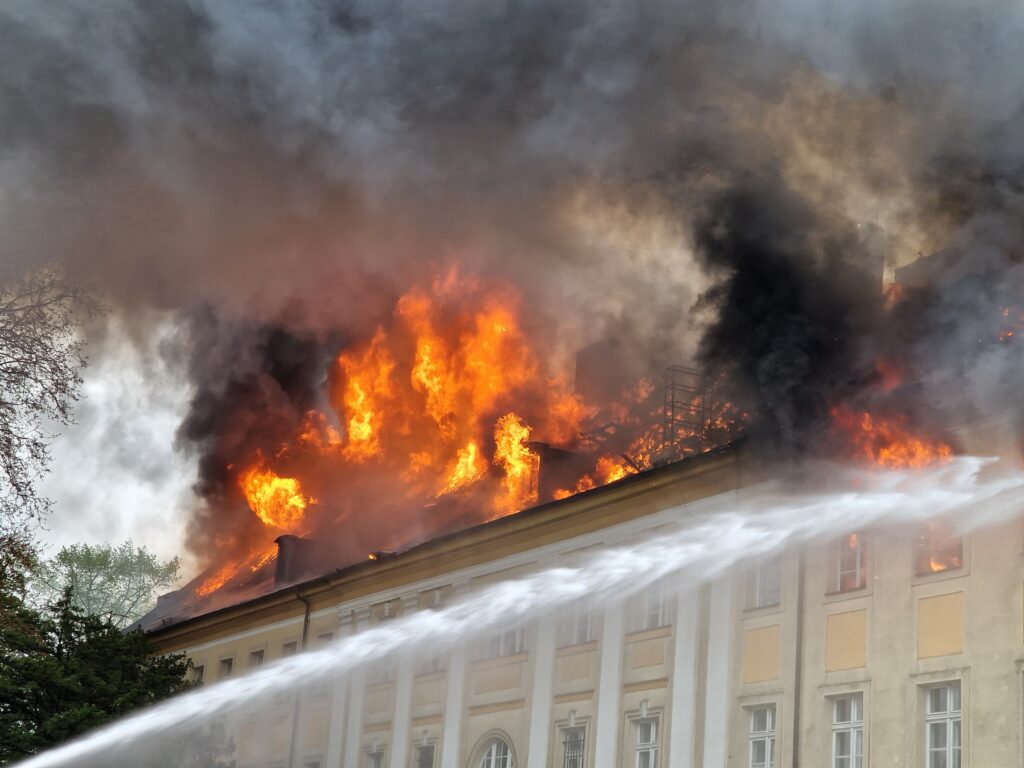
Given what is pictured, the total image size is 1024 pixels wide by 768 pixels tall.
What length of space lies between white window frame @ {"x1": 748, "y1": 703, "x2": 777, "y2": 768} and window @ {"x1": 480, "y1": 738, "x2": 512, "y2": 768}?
28.7 feet

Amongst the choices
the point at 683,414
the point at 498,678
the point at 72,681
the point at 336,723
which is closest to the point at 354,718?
the point at 336,723

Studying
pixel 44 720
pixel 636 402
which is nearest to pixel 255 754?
pixel 44 720

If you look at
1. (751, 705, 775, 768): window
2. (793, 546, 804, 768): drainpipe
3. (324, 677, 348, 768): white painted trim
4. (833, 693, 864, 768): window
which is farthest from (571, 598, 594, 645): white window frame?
(324, 677, 348, 768): white painted trim

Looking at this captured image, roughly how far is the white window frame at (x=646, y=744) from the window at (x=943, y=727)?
762cm

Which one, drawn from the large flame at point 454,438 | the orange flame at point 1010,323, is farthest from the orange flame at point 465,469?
the orange flame at point 1010,323

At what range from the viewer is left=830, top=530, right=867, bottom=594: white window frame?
100 ft

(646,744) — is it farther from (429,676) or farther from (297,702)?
(297,702)

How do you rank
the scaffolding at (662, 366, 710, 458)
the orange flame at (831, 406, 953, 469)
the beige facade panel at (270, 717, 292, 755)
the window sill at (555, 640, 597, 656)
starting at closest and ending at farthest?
the orange flame at (831, 406, 953, 469)
the window sill at (555, 640, 597, 656)
the scaffolding at (662, 366, 710, 458)
the beige facade panel at (270, 717, 292, 755)

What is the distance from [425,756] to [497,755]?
3701 mm

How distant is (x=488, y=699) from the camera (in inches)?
1603

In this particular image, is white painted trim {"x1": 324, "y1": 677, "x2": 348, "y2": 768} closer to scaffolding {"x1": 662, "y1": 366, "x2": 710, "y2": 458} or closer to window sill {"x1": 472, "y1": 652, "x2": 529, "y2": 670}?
window sill {"x1": 472, "y1": 652, "x2": 529, "y2": 670}

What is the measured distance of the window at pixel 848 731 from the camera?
29500 mm

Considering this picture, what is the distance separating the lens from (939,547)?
29.0 m

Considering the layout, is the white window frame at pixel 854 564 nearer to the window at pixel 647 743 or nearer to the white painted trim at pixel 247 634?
the window at pixel 647 743
